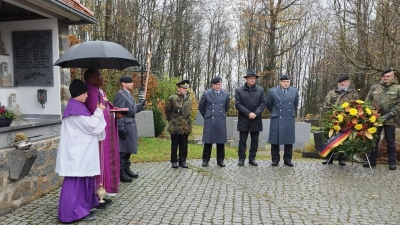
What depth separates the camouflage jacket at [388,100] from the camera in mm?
7617

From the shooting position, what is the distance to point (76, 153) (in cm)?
457

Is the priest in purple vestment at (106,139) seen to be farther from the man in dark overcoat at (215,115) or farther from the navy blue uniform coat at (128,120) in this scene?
the man in dark overcoat at (215,115)

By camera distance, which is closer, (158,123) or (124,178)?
(124,178)

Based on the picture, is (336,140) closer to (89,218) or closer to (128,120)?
(128,120)

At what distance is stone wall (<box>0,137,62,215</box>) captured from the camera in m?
4.93

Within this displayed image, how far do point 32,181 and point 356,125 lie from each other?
5839mm

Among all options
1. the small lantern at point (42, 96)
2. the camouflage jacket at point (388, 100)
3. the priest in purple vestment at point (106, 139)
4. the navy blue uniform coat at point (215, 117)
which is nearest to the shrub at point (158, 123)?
the navy blue uniform coat at point (215, 117)

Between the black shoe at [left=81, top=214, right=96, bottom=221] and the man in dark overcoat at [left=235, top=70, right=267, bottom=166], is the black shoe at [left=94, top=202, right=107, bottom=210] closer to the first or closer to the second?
the black shoe at [left=81, top=214, right=96, bottom=221]

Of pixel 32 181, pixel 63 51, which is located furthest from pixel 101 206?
pixel 63 51

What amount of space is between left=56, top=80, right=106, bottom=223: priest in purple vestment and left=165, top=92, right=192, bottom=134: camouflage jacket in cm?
317

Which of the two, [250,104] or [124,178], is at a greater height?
[250,104]

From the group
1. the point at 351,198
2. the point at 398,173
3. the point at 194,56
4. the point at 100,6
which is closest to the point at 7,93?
the point at 351,198

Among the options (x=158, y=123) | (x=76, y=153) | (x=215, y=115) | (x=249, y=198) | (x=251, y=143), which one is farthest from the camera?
(x=158, y=123)

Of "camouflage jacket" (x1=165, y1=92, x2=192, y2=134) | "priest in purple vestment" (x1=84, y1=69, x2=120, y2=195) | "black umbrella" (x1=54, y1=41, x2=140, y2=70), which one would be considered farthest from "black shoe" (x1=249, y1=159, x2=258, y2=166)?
"black umbrella" (x1=54, y1=41, x2=140, y2=70)
